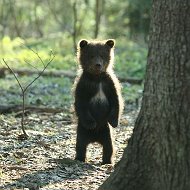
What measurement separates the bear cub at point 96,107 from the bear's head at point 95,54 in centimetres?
6

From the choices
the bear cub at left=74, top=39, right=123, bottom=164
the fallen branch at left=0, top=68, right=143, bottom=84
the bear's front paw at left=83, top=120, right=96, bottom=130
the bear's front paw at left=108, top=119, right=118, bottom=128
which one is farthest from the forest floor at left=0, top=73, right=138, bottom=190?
the fallen branch at left=0, top=68, right=143, bottom=84

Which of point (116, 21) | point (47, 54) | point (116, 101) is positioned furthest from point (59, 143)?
point (116, 21)

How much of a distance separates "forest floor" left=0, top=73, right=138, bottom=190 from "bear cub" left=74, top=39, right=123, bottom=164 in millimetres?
314

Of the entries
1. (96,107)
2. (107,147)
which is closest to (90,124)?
(96,107)

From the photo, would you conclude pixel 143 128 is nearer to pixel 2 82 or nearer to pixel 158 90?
pixel 158 90

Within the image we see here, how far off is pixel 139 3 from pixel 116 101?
17006mm

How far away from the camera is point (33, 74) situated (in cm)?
1888

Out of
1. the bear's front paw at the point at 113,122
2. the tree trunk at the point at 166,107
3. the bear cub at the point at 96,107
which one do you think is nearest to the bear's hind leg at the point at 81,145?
the bear cub at the point at 96,107

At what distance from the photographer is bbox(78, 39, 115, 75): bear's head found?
861 cm

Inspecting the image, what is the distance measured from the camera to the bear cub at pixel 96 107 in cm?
815

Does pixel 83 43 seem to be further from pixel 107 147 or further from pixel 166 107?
pixel 166 107

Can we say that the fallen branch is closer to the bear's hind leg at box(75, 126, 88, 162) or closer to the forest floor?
the forest floor

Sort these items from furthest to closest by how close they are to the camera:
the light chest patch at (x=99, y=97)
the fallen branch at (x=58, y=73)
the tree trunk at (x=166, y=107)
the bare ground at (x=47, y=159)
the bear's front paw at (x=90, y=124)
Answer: the fallen branch at (x=58, y=73) < the light chest patch at (x=99, y=97) < the bear's front paw at (x=90, y=124) < the bare ground at (x=47, y=159) < the tree trunk at (x=166, y=107)

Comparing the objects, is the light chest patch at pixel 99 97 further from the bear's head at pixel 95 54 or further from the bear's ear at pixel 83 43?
the bear's ear at pixel 83 43
